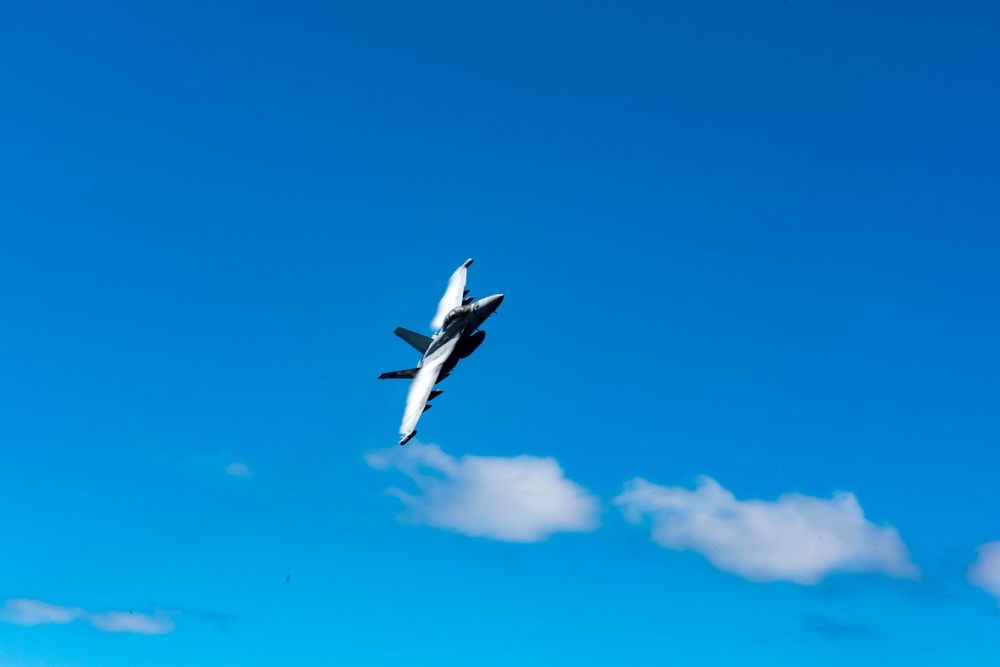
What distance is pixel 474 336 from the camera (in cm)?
12131

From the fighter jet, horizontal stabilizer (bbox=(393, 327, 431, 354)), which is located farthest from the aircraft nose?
horizontal stabilizer (bbox=(393, 327, 431, 354))

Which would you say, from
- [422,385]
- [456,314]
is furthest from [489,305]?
[422,385]

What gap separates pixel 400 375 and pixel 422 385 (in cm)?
1004

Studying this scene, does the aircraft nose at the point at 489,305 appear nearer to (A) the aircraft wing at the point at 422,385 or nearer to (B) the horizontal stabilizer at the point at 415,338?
(A) the aircraft wing at the point at 422,385

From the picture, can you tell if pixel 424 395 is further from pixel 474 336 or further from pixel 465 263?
pixel 465 263

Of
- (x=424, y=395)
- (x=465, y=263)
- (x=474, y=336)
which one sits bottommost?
(x=424, y=395)

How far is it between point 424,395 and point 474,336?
14.0 meters

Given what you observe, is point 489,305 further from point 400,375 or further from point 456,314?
point 400,375

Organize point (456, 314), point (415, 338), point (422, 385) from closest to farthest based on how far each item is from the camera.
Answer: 1. point (422, 385)
2. point (456, 314)
3. point (415, 338)

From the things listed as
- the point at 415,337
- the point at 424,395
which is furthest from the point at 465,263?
the point at 424,395

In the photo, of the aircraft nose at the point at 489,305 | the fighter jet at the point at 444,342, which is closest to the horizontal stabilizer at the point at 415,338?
the fighter jet at the point at 444,342

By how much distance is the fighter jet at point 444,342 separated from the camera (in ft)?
378

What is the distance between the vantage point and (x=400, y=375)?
125 metres

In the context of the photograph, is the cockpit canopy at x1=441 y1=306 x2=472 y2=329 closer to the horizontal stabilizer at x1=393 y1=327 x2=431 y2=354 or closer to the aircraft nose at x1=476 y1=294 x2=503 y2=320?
the aircraft nose at x1=476 y1=294 x2=503 y2=320
